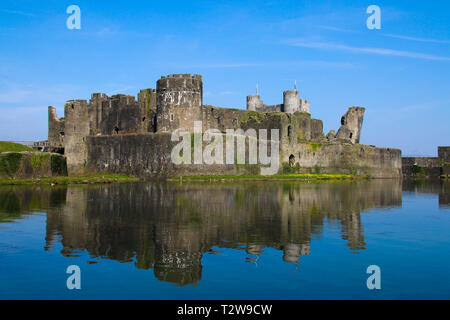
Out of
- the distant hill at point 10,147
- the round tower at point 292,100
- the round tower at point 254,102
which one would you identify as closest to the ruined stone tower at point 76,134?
the distant hill at point 10,147

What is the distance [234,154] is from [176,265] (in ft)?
88.3

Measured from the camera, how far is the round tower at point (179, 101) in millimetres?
36375

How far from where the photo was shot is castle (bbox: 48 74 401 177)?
113 feet

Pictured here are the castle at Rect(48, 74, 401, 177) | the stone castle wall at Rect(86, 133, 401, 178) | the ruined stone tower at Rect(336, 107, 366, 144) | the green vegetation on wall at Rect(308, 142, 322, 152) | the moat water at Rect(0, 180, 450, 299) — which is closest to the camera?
the moat water at Rect(0, 180, 450, 299)

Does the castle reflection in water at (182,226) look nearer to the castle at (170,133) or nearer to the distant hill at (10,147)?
the castle at (170,133)

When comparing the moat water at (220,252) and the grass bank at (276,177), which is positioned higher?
the grass bank at (276,177)

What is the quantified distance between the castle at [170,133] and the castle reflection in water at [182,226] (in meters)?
16.3

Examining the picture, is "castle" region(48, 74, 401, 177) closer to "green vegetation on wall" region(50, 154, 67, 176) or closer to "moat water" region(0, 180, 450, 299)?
"green vegetation on wall" region(50, 154, 67, 176)

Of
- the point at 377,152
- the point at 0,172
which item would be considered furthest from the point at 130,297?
the point at 377,152

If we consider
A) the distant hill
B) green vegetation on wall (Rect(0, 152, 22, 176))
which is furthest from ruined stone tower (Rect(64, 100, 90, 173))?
green vegetation on wall (Rect(0, 152, 22, 176))

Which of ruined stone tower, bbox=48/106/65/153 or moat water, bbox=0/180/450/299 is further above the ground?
ruined stone tower, bbox=48/106/65/153

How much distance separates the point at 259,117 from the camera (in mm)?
42906

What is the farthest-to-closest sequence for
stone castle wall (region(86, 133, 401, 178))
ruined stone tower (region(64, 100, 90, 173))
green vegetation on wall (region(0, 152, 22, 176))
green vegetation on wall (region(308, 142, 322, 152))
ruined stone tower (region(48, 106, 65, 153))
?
ruined stone tower (region(48, 106, 65, 153)) → green vegetation on wall (region(308, 142, 322, 152)) → ruined stone tower (region(64, 100, 90, 173)) → stone castle wall (region(86, 133, 401, 178)) → green vegetation on wall (region(0, 152, 22, 176))

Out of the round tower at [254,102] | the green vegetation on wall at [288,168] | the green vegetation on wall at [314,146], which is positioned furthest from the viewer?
the round tower at [254,102]
